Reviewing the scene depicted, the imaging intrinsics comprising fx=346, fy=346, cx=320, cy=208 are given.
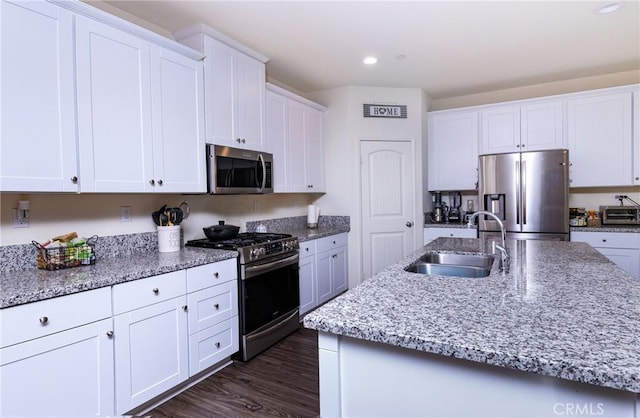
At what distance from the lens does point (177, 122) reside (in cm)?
242

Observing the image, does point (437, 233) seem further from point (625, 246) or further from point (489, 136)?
point (625, 246)

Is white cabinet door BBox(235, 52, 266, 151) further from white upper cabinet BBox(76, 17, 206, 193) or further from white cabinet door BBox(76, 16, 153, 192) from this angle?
white cabinet door BBox(76, 16, 153, 192)

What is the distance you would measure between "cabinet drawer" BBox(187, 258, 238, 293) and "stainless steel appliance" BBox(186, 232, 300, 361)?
0.07 m

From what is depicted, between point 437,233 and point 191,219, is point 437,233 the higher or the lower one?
the lower one

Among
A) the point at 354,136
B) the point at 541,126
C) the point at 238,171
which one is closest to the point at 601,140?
the point at 541,126

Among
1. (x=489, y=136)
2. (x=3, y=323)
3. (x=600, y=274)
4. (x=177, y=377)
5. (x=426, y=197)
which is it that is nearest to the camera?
(x=3, y=323)

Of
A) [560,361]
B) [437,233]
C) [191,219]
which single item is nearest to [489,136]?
[437,233]

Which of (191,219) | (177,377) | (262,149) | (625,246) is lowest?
(177,377)

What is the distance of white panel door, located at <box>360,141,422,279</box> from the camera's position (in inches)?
169

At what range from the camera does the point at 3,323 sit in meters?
1.41

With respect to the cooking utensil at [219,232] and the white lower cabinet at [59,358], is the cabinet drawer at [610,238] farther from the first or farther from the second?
the white lower cabinet at [59,358]

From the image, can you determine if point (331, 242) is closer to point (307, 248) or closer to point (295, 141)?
point (307, 248)

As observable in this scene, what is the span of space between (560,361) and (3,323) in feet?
6.36

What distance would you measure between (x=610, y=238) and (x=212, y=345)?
3901 millimetres
